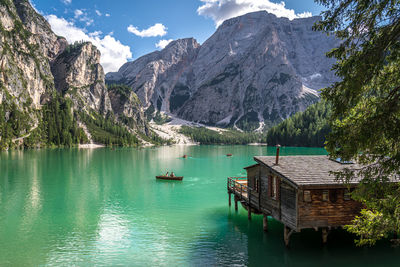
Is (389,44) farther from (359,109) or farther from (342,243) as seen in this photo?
(342,243)

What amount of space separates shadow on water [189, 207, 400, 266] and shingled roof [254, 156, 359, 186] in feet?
20.1

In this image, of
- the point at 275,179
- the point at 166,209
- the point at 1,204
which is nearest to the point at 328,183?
the point at 275,179

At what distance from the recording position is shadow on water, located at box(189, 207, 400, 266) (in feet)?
78.4

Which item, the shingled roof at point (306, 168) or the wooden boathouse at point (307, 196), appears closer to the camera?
the shingled roof at point (306, 168)

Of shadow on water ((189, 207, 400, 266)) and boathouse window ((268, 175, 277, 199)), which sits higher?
boathouse window ((268, 175, 277, 199))

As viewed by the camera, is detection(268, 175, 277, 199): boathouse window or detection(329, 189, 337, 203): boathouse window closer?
detection(329, 189, 337, 203): boathouse window

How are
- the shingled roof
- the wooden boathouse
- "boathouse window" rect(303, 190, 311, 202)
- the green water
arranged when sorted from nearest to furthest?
the shingled roof
the wooden boathouse
"boathouse window" rect(303, 190, 311, 202)
the green water

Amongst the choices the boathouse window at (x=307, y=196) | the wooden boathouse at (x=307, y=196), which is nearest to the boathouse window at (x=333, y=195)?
the wooden boathouse at (x=307, y=196)

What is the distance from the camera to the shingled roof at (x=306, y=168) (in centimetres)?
2369

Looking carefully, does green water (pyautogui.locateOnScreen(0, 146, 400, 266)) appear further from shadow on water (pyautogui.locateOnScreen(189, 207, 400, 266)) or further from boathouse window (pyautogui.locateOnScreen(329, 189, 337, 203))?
boathouse window (pyautogui.locateOnScreen(329, 189, 337, 203))

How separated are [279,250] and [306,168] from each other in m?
7.44

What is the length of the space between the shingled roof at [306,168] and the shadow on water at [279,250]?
6.11m

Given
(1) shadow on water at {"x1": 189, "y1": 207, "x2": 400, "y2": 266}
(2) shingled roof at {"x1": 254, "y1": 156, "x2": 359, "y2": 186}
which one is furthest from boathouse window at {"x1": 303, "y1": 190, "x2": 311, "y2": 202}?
(1) shadow on water at {"x1": 189, "y1": 207, "x2": 400, "y2": 266}

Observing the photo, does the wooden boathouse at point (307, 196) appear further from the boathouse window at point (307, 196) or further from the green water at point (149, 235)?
the green water at point (149, 235)
